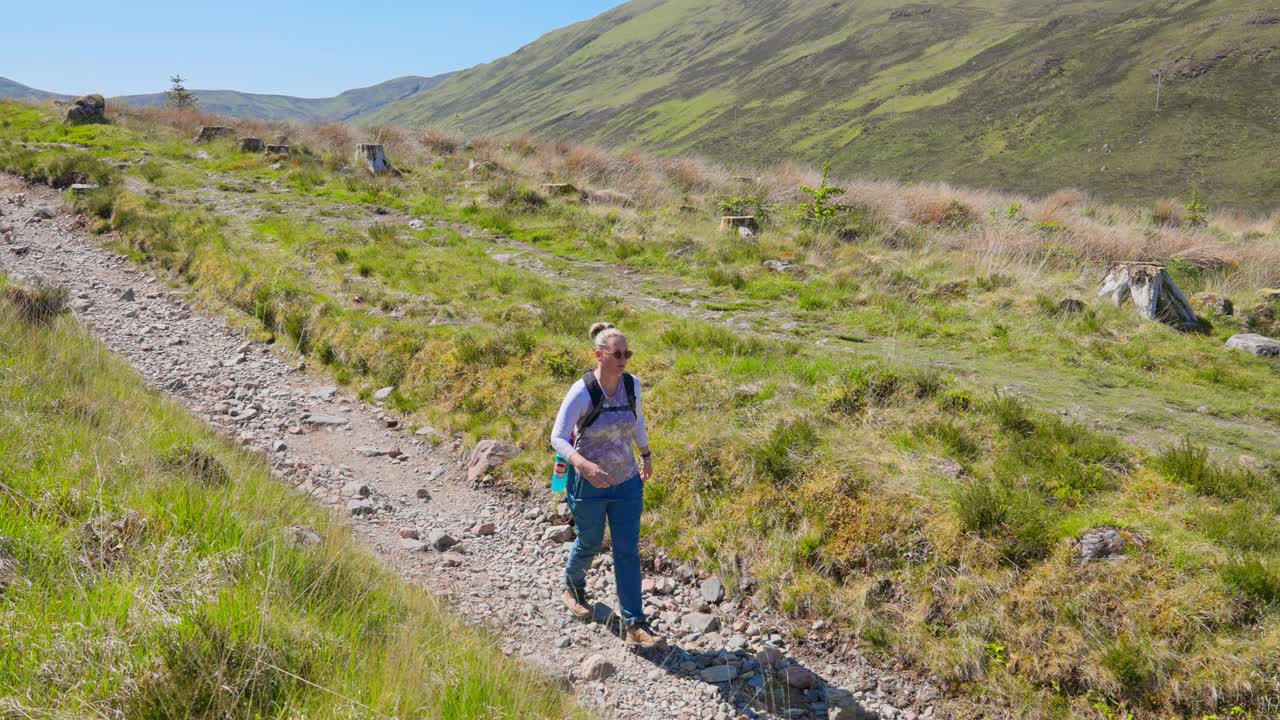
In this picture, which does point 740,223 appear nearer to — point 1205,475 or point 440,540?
point 1205,475

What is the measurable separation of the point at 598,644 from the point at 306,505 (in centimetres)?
254

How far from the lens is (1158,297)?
10133 millimetres

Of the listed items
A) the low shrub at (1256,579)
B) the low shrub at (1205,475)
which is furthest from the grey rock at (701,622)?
the low shrub at (1205,475)

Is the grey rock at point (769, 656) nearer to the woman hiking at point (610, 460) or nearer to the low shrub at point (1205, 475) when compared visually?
the woman hiking at point (610, 460)

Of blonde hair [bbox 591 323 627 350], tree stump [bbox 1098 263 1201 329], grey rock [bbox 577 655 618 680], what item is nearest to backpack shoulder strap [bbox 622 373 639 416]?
blonde hair [bbox 591 323 627 350]

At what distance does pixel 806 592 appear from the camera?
515cm

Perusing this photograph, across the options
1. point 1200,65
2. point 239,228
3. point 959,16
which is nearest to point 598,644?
point 239,228

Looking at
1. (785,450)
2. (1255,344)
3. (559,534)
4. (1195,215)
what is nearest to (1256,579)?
(785,450)

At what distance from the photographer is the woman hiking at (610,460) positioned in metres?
4.49

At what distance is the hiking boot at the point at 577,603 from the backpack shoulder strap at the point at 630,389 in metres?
1.50

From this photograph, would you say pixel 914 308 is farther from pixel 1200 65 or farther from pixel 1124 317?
pixel 1200 65

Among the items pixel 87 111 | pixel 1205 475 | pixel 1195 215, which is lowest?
pixel 1205 475

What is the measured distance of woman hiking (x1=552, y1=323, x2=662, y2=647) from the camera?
4.49 m

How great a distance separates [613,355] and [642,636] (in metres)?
1.97
